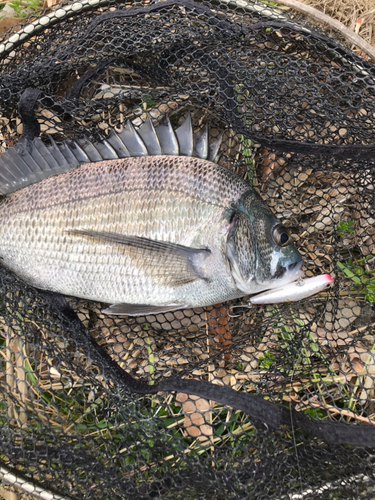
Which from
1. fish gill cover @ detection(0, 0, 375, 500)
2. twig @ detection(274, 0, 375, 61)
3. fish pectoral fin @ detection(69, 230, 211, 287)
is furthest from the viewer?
twig @ detection(274, 0, 375, 61)

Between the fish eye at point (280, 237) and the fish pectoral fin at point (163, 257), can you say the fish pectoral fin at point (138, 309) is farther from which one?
the fish eye at point (280, 237)

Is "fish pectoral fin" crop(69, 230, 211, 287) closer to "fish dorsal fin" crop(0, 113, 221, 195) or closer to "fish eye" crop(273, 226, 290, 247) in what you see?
"fish eye" crop(273, 226, 290, 247)

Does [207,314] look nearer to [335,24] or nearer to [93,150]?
[93,150]

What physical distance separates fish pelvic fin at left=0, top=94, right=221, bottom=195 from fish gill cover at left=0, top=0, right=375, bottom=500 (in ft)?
0.40

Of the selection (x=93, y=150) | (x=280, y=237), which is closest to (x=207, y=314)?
(x=280, y=237)

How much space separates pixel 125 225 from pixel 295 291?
1134 mm

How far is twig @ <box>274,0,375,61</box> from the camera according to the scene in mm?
3002

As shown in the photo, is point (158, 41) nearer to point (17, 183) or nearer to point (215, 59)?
point (215, 59)

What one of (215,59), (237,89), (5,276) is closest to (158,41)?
(215,59)

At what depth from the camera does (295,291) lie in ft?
8.46

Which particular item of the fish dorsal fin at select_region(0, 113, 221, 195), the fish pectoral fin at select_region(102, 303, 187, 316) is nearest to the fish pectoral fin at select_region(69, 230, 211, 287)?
the fish pectoral fin at select_region(102, 303, 187, 316)

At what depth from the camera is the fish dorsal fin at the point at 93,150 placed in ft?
8.46

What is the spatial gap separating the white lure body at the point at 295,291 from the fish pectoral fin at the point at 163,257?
467 mm

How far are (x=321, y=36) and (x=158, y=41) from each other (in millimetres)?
1084
